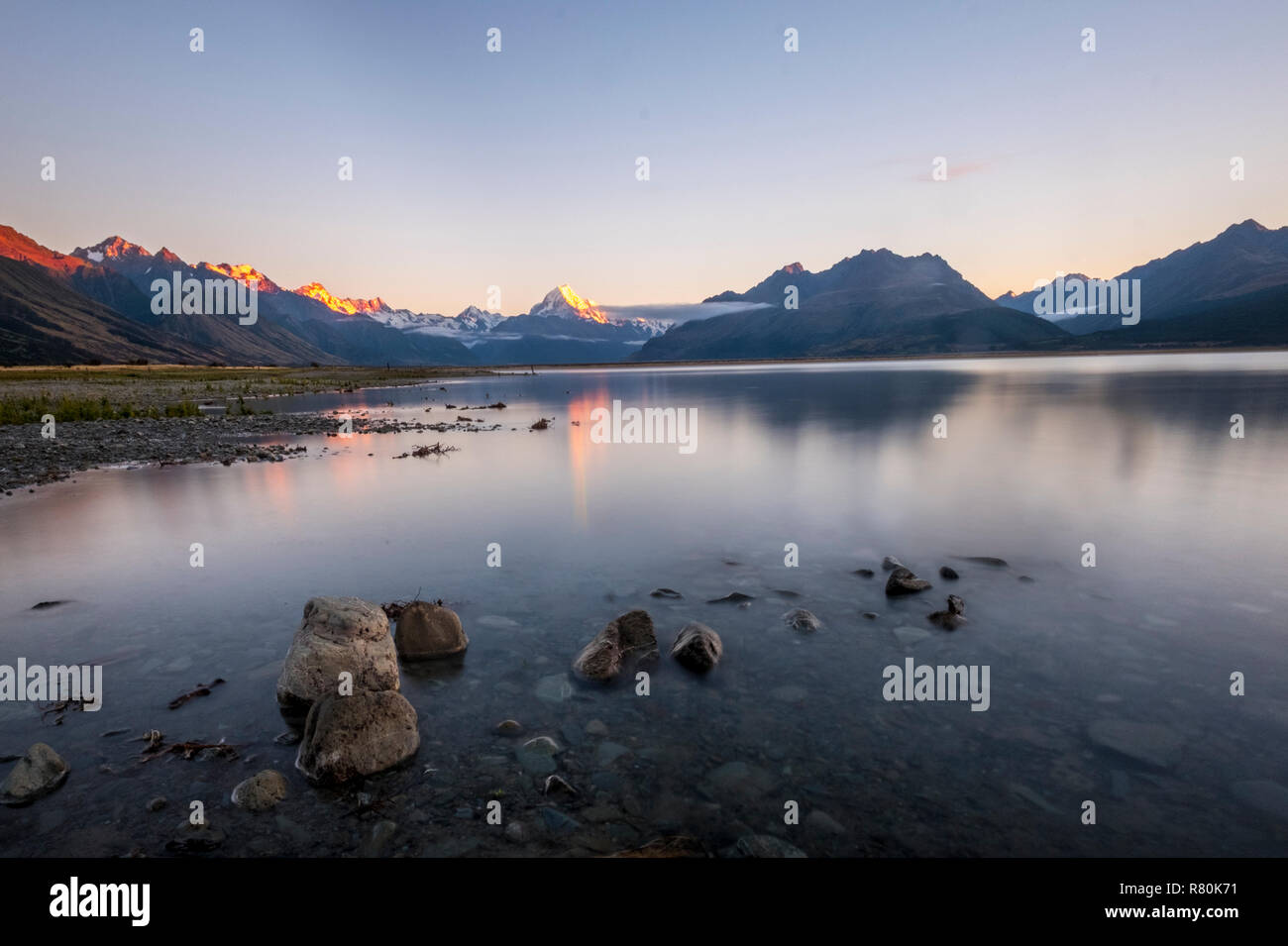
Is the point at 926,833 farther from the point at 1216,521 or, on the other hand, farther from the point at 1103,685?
the point at 1216,521

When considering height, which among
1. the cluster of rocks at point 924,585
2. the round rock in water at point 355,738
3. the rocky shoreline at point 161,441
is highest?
the rocky shoreline at point 161,441

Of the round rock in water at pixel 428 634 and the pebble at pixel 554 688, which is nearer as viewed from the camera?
the pebble at pixel 554 688

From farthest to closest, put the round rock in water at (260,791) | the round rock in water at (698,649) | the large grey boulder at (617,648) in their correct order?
the round rock in water at (698,649)
the large grey boulder at (617,648)
the round rock in water at (260,791)

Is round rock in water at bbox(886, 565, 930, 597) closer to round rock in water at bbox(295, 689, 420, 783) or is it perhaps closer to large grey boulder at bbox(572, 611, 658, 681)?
large grey boulder at bbox(572, 611, 658, 681)

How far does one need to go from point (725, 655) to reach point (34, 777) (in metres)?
9.59

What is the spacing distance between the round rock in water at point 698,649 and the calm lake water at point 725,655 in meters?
0.29

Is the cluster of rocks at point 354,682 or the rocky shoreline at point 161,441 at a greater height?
the rocky shoreline at point 161,441

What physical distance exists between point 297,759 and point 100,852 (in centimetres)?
195

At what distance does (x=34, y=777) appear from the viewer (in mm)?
7121

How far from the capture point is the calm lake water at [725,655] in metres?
6.75

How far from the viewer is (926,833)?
21.4 feet

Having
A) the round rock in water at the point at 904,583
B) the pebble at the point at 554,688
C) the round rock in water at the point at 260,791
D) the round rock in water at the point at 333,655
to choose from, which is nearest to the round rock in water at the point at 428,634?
the round rock in water at the point at 333,655

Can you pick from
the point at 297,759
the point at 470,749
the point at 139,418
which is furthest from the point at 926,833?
the point at 139,418

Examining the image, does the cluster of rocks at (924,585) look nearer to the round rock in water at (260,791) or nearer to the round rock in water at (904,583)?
the round rock in water at (904,583)
